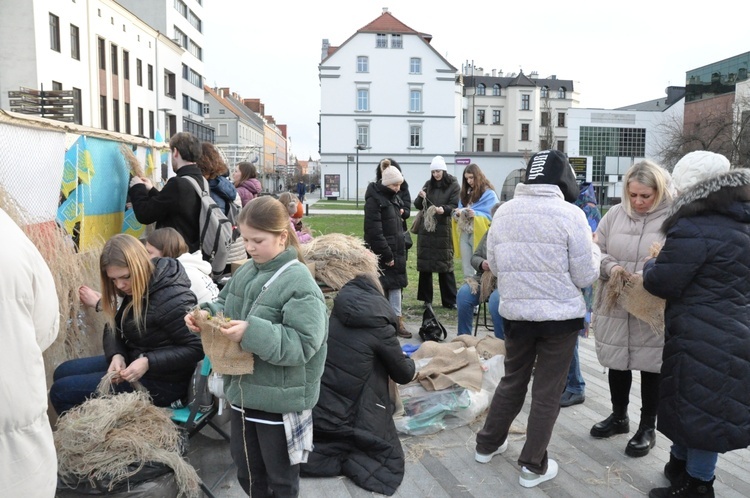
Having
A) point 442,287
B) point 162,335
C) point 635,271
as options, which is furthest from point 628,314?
point 442,287

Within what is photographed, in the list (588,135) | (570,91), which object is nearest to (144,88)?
(588,135)

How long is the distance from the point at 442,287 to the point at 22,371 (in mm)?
6912

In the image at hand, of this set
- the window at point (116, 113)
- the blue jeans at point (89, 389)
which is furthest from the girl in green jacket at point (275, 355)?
the window at point (116, 113)

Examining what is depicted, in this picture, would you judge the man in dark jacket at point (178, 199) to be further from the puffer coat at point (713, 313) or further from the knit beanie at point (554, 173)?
the puffer coat at point (713, 313)

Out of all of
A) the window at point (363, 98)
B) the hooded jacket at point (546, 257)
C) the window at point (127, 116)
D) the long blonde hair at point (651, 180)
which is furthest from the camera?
the window at point (363, 98)

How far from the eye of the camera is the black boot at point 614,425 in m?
4.40

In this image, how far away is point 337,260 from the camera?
5.00 metres

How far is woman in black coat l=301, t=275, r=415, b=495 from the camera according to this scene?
371 cm

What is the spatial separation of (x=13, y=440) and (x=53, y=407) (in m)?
2.07

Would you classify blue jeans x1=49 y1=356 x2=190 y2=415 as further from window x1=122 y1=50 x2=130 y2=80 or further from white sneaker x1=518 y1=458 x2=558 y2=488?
window x1=122 y1=50 x2=130 y2=80

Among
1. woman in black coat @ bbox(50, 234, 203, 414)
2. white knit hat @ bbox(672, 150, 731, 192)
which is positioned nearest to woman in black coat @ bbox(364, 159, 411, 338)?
woman in black coat @ bbox(50, 234, 203, 414)

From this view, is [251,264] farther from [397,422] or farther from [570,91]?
[570,91]

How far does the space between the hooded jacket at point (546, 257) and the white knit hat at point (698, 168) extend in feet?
2.07

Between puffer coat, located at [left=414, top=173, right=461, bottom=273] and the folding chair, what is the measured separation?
14.5 ft
